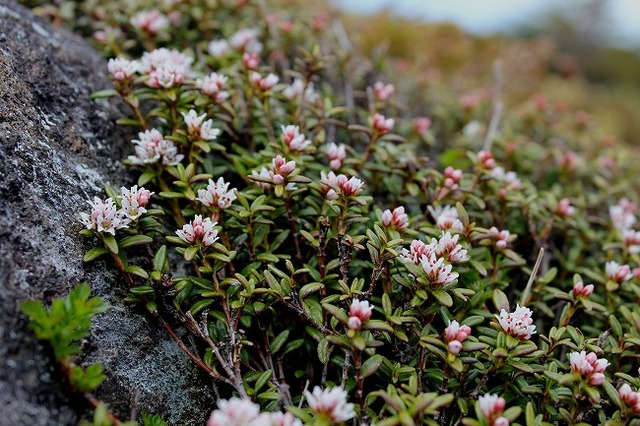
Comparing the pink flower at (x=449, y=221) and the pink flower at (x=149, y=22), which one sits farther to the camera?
the pink flower at (x=149, y=22)

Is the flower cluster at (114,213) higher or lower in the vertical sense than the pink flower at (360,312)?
higher

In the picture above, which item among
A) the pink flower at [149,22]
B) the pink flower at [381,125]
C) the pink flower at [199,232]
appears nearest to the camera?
the pink flower at [199,232]

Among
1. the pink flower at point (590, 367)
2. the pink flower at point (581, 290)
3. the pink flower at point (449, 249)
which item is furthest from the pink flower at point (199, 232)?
the pink flower at point (581, 290)

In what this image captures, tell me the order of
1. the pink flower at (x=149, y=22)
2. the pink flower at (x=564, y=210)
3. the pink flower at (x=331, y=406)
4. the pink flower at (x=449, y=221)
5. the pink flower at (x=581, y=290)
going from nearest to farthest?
the pink flower at (x=331, y=406)
the pink flower at (x=581, y=290)
the pink flower at (x=449, y=221)
the pink flower at (x=564, y=210)
the pink flower at (x=149, y=22)

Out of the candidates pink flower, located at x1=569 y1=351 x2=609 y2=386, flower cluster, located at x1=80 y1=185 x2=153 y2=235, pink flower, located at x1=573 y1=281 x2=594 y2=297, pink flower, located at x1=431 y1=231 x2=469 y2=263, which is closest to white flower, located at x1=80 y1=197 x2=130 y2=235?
flower cluster, located at x1=80 y1=185 x2=153 y2=235

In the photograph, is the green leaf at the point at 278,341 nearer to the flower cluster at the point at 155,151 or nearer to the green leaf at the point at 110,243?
the green leaf at the point at 110,243

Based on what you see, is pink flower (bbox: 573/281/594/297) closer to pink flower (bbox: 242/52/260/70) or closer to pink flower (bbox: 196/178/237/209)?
pink flower (bbox: 196/178/237/209)

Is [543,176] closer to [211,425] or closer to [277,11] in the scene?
[277,11]

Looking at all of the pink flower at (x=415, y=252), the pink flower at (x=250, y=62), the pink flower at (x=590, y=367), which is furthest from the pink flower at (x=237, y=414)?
the pink flower at (x=250, y=62)
